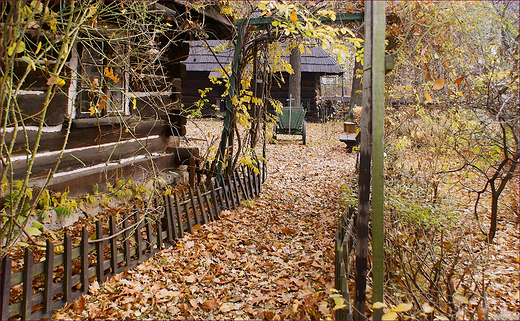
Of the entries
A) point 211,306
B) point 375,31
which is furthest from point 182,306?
point 375,31

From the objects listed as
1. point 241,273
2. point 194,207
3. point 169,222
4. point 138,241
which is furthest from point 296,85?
point 138,241

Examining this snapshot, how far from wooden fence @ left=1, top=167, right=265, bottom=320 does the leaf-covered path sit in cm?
11

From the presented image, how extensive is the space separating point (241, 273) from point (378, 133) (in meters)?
2.07

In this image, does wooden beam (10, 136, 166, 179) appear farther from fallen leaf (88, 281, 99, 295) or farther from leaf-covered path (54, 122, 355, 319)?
leaf-covered path (54, 122, 355, 319)

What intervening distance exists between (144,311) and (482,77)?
3.94m

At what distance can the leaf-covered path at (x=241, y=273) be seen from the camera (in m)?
2.93

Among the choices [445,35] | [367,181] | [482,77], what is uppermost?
[445,35]

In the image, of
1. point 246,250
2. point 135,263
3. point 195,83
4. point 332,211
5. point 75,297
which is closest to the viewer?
point 75,297

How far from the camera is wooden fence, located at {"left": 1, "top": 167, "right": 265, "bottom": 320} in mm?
2506

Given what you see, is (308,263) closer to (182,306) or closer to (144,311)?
(182,306)

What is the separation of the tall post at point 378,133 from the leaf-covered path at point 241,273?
0.48m

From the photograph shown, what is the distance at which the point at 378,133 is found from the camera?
7.71 feet

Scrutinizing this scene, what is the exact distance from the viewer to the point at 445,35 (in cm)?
418

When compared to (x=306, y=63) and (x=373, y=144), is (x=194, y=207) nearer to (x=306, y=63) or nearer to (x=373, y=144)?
(x=373, y=144)
